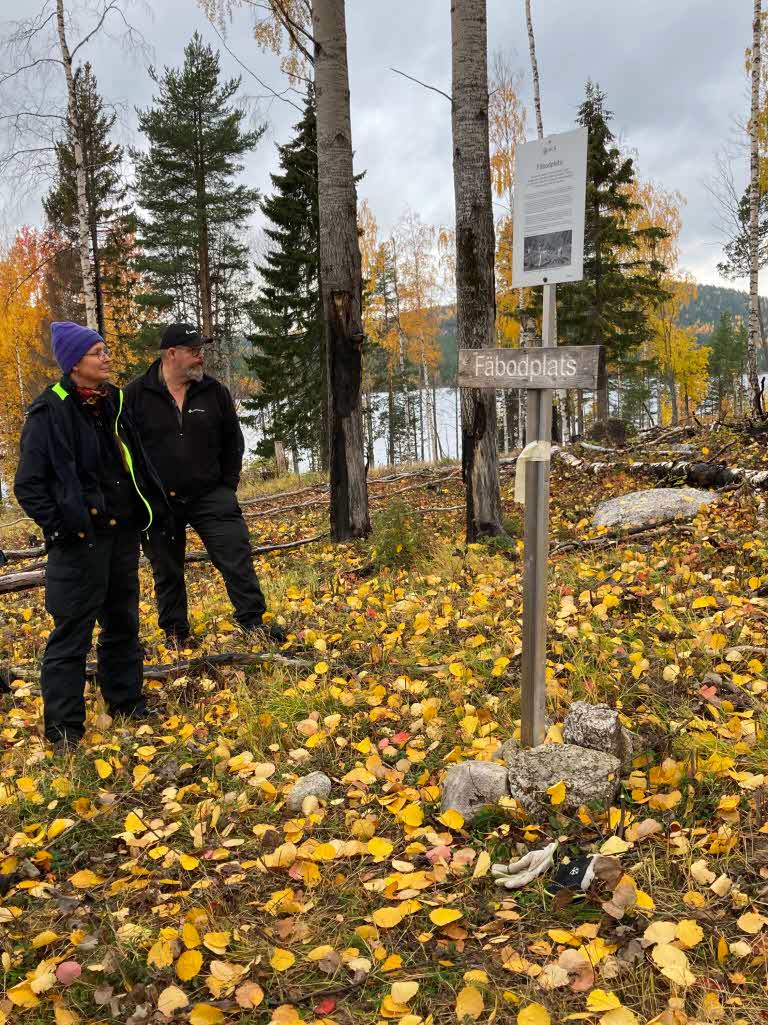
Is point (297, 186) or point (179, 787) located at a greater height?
point (297, 186)

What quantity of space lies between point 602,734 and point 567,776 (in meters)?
0.26

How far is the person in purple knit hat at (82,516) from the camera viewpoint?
3074 mm

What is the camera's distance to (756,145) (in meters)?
12.6

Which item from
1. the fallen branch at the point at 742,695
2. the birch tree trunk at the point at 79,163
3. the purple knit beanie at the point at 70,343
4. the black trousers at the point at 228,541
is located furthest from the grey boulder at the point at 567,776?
the birch tree trunk at the point at 79,163

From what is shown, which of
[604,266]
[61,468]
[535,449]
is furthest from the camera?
[604,266]

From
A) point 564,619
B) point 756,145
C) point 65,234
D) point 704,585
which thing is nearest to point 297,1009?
point 564,619

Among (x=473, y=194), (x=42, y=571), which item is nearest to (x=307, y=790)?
(x=42, y=571)

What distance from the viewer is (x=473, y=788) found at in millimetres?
2539

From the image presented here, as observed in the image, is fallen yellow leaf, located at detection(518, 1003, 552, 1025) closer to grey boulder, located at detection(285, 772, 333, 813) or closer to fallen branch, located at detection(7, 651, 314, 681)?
grey boulder, located at detection(285, 772, 333, 813)

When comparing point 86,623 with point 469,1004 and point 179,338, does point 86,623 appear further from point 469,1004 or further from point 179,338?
point 469,1004

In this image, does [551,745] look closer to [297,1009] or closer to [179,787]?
[297,1009]

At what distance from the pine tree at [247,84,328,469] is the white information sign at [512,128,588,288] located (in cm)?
1220

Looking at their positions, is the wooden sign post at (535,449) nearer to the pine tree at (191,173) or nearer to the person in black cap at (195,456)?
the person in black cap at (195,456)

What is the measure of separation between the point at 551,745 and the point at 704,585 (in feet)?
7.14
